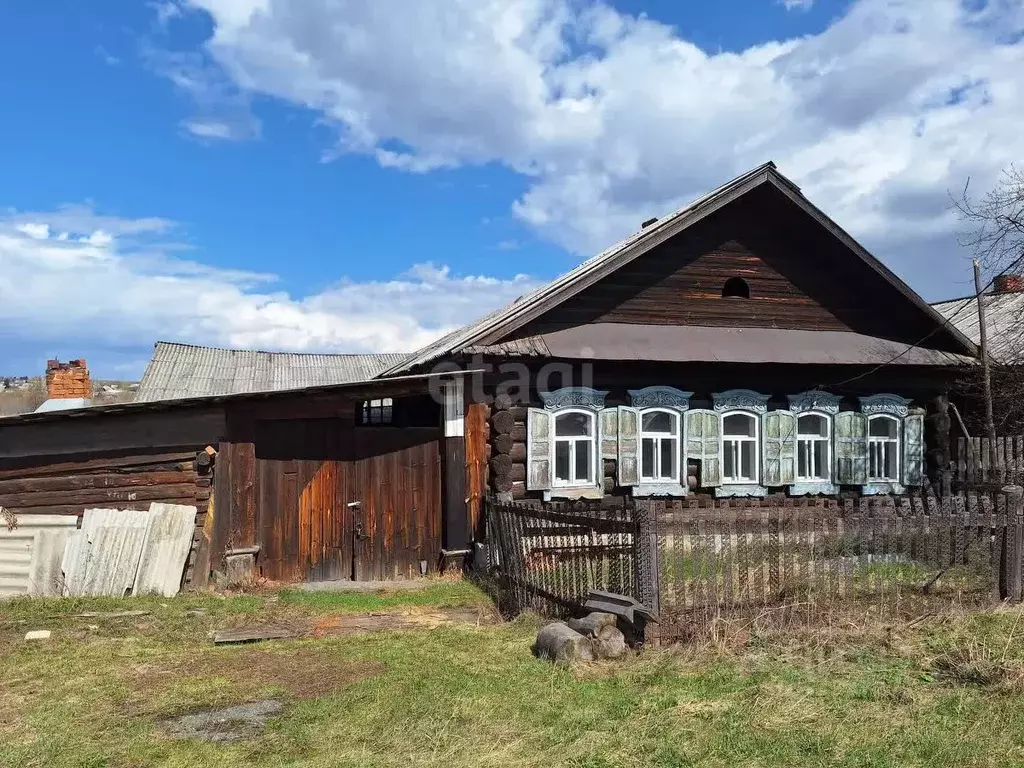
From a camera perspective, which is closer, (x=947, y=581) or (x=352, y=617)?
(x=947, y=581)

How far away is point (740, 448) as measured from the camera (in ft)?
44.7

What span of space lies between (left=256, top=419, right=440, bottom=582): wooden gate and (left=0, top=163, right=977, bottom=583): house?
2 centimetres

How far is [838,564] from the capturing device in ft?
25.6

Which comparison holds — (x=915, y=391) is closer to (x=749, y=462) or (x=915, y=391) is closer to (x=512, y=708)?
(x=749, y=462)

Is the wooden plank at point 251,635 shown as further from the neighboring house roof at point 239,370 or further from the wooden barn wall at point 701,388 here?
the neighboring house roof at point 239,370

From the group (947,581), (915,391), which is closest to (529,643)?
(947,581)

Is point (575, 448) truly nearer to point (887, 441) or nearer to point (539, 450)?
point (539, 450)

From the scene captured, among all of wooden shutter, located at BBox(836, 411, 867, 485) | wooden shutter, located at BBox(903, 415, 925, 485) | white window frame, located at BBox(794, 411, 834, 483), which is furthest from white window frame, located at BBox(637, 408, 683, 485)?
wooden shutter, located at BBox(903, 415, 925, 485)

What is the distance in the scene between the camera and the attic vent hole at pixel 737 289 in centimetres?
1421

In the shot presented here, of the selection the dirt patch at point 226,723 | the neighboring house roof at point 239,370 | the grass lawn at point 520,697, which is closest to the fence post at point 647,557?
the grass lawn at point 520,697

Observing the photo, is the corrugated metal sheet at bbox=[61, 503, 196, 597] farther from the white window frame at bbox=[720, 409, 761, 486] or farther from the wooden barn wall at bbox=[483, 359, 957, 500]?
the white window frame at bbox=[720, 409, 761, 486]

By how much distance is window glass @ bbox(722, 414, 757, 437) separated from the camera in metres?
13.6

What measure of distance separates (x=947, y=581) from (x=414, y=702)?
5687mm

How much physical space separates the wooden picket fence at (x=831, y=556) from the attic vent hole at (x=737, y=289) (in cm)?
629
